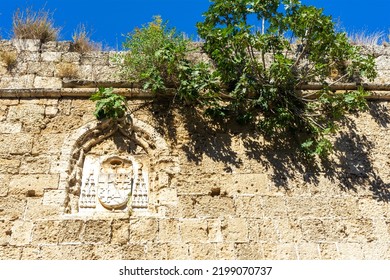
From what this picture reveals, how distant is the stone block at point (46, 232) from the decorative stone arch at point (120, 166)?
19 cm

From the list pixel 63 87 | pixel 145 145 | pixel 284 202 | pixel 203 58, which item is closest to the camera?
pixel 284 202

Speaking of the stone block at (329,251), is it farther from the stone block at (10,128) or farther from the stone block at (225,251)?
the stone block at (10,128)

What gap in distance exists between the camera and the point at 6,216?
4605mm

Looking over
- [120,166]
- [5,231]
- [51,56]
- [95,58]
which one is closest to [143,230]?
[120,166]

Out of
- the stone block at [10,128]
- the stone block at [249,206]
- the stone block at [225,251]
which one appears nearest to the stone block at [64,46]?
the stone block at [10,128]

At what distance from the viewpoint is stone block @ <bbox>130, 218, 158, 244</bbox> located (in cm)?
451

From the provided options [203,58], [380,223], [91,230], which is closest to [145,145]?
[91,230]


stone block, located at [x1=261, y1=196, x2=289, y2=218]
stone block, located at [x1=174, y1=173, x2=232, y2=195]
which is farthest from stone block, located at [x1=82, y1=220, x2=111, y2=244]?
stone block, located at [x1=261, y1=196, x2=289, y2=218]

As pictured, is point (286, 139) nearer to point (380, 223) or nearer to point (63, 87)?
point (380, 223)

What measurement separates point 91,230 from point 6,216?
847 mm

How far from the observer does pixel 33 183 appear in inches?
190

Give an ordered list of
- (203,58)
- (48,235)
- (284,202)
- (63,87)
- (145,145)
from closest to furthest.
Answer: (48,235) → (284,202) → (145,145) → (63,87) → (203,58)

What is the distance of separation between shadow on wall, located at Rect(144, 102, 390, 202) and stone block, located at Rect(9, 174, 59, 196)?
4.23ft

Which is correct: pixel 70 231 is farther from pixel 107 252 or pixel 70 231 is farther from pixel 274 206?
pixel 274 206
